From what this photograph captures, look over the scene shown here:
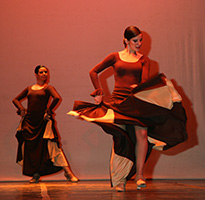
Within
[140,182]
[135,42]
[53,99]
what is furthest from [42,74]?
[140,182]

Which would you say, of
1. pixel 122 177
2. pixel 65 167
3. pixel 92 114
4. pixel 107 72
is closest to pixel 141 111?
pixel 92 114

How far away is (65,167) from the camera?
4770mm

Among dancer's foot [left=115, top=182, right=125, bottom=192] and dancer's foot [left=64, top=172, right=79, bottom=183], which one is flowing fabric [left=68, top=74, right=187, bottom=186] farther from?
dancer's foot [left=64, top=172, right=79, bottom=183]

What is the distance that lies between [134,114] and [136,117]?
0.14 feet

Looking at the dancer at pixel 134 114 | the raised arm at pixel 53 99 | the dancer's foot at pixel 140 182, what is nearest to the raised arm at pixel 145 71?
the dancer at pixel 134 114

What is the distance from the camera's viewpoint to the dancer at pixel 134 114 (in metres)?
3.07

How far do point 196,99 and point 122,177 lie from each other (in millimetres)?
2460

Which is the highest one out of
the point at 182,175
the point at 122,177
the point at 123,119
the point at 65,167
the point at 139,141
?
the point at 123,119

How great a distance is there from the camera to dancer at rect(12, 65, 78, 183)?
4.70 metres

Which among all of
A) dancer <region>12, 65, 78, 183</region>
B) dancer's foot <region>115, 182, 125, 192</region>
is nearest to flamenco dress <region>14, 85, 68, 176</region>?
dancer <region>12, 65, 78, 183</region>

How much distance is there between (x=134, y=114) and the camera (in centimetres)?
309

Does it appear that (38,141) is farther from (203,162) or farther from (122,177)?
(203,162)

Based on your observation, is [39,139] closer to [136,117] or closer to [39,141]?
[39,141]

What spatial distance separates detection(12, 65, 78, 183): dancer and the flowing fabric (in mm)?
1466
